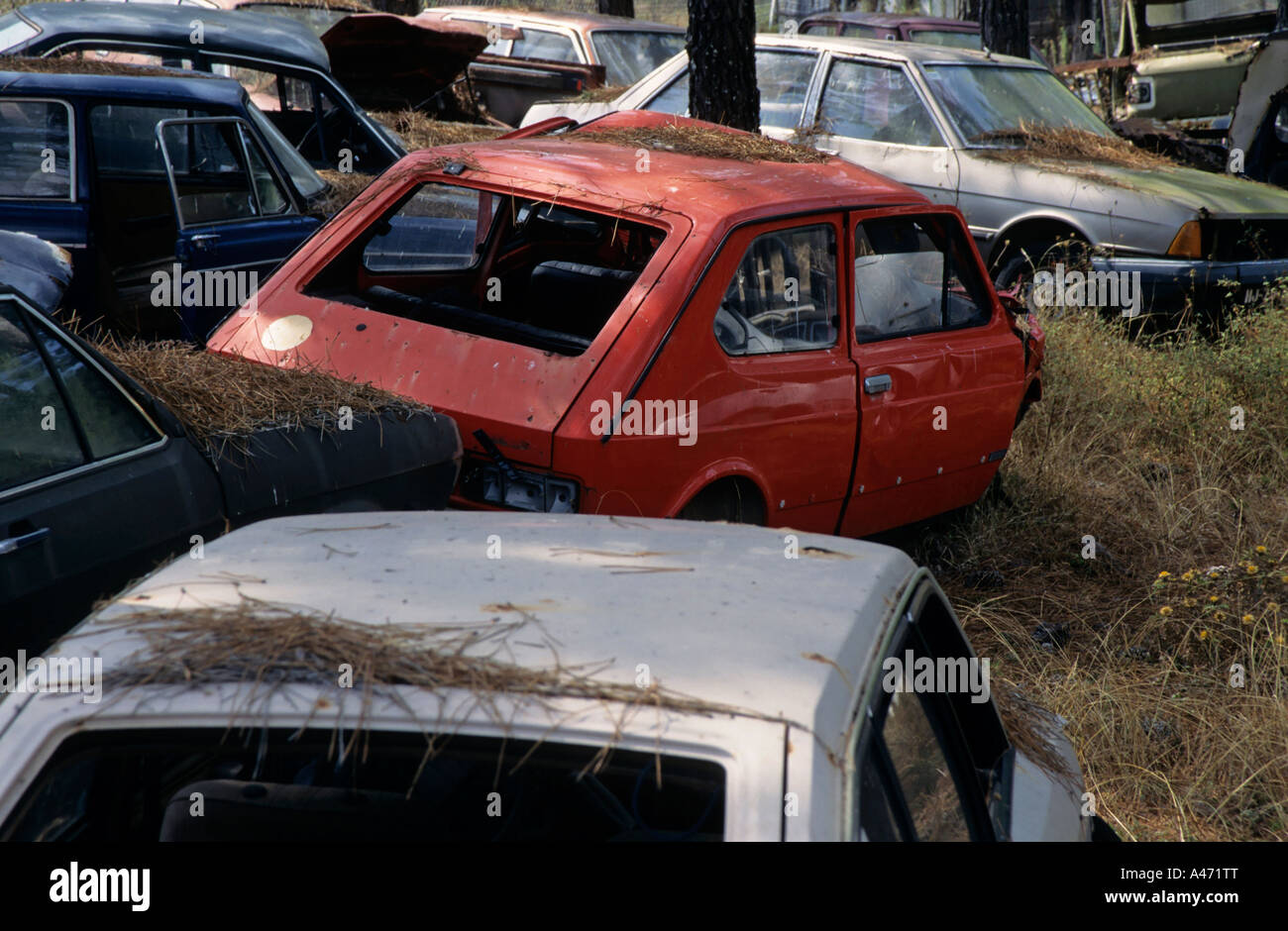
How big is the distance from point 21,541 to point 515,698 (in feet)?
5.84

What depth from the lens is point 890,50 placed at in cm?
936

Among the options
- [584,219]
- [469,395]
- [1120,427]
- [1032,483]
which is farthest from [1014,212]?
[469,395]

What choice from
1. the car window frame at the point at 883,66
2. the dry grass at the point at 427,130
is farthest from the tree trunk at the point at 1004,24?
the dry grass at the point at 427,130

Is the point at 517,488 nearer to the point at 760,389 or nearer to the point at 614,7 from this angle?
the point at 760,389

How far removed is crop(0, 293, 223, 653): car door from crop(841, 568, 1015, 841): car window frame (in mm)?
1960

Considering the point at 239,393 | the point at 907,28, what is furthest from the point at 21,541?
the point at 907,28

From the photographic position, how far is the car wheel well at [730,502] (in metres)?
4.26

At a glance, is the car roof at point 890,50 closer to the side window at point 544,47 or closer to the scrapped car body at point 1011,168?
the scrapped car body at point 1011,168

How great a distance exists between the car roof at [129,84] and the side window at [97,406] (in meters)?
3.56

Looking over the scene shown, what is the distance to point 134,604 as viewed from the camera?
1898 millimetres

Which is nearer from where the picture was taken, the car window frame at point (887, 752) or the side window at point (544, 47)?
the car window frame at point (887, 752)

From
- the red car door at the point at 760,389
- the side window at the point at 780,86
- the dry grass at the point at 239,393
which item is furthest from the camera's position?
the side window at the point at 780,86

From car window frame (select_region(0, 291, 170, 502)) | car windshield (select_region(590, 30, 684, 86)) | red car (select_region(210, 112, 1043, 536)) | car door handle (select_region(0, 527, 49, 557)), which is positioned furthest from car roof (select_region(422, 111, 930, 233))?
car windshield (select_region(590, 30, 684, 86))

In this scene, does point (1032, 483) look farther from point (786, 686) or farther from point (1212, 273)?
point (786, 686)
